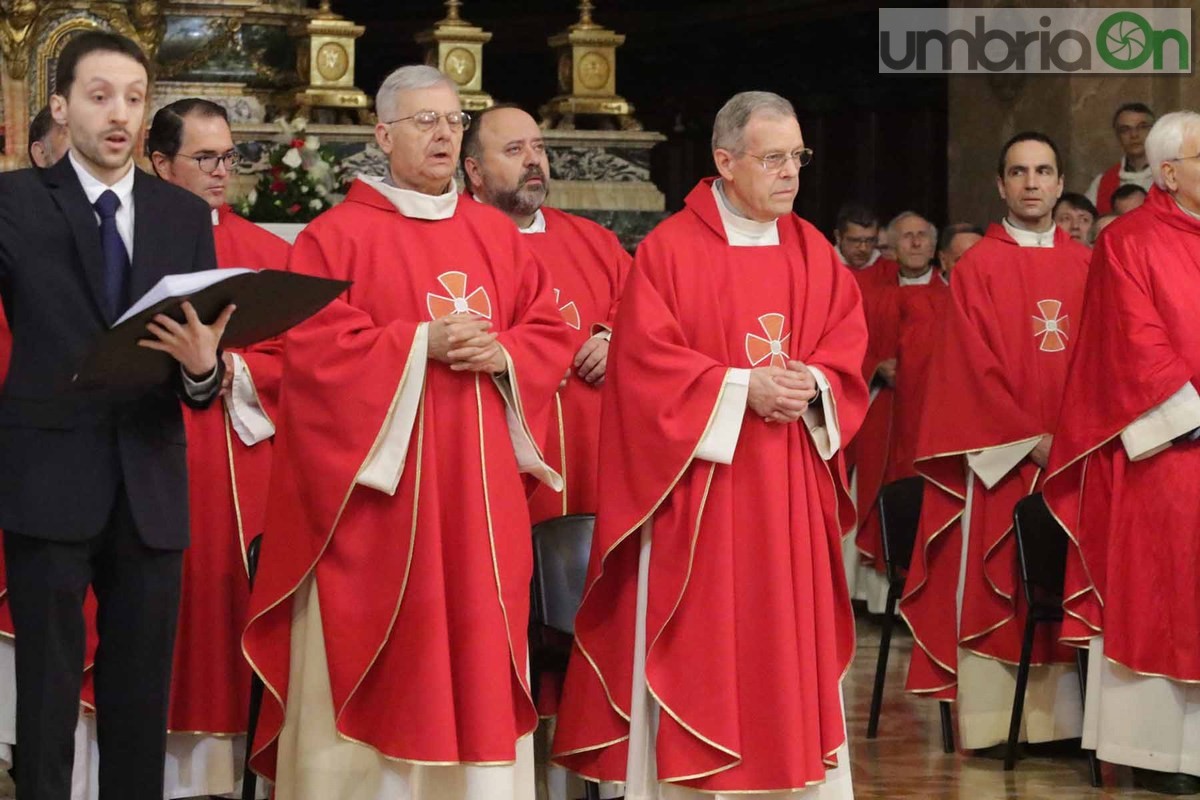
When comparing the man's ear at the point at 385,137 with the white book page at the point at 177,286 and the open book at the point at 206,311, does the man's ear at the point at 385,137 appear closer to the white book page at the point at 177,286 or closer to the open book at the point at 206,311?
the open book at the point at 206,311

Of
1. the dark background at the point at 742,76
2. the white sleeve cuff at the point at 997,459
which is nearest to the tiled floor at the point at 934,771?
the white sleeve cuff at the point at 997,459

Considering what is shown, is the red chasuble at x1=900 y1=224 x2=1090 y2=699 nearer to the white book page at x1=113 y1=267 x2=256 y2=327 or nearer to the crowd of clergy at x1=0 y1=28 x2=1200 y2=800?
the crowd of clergy at x1=0 y1=28 x2=1200 y2=800

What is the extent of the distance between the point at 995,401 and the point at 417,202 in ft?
8.15

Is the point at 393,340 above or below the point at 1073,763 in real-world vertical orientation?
above

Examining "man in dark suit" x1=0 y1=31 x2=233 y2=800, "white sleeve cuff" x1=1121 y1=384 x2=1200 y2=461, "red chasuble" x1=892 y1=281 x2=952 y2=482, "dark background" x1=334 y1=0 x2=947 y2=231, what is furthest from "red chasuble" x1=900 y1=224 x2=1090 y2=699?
"dark background" x1=334 y1=0 x2=947 y2=231

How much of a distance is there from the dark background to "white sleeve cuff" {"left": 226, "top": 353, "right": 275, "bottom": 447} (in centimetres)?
809

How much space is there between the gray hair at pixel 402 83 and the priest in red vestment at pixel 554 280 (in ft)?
3.50

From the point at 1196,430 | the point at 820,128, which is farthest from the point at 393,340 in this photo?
the point at 820,128

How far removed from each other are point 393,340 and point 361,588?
0.63 metres

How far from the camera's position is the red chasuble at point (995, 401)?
6770mm

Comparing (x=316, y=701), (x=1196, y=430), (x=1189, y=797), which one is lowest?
(x=1189, y=797)

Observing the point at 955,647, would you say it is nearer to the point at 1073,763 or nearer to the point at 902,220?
the point at 1073,763

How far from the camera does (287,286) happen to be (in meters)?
4.09

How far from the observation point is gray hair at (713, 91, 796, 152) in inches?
206
